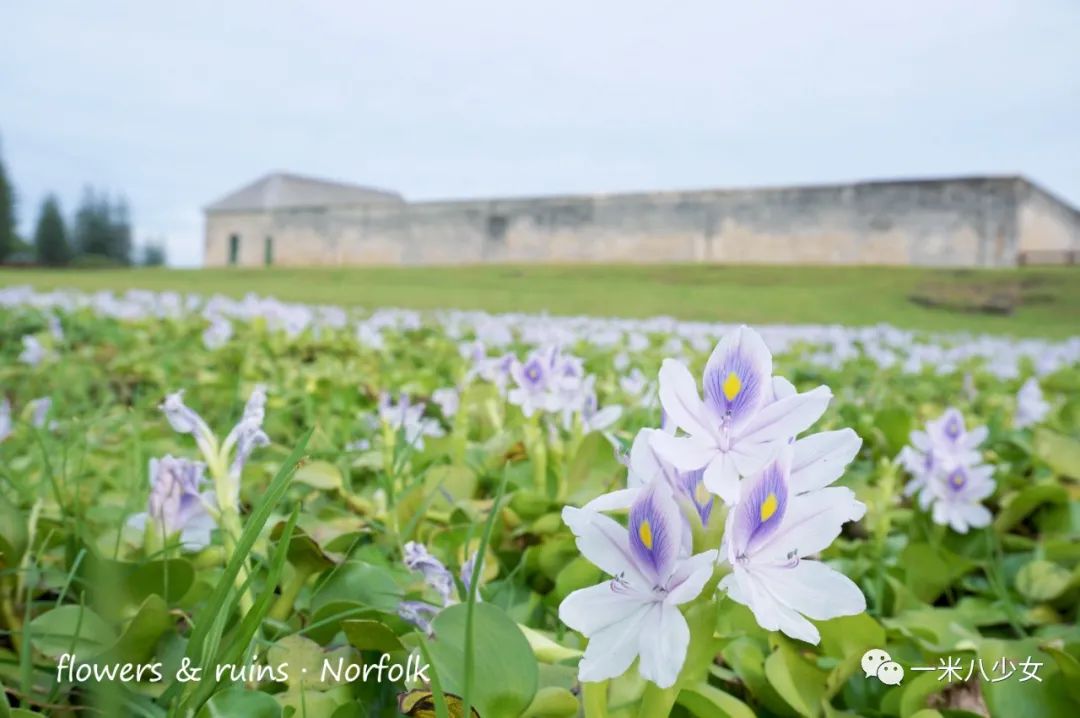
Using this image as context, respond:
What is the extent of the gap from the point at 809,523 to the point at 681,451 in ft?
0.27

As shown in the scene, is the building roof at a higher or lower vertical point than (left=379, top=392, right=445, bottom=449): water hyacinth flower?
higher

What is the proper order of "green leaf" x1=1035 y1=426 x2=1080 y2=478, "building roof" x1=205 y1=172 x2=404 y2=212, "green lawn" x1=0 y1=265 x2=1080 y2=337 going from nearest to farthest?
"green leaf" x1=1035 y1=426 x2=1080 y2=478, "green lawn" x1=0 y1=265 x2=1080 y2=337, "building roof" x1=205 y1=172 x2=404 y2=212

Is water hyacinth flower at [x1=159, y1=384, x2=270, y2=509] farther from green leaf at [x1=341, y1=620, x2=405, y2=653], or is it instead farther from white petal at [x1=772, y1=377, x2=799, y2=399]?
white petal at [x1=772, y1=377, x2=799, y2=399]

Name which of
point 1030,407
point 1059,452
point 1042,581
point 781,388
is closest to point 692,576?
point 781,388

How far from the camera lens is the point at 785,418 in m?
0.43

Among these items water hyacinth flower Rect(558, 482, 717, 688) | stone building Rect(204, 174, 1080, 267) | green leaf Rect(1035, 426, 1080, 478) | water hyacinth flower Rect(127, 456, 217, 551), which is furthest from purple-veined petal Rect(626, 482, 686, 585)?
stone building Rect(204, 174, 1080, 267)

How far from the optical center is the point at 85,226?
3984 centimetres

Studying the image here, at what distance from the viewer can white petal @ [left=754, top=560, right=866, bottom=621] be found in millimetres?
405

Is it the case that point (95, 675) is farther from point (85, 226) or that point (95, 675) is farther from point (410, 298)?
point (85, 226)

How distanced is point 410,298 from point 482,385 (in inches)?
448

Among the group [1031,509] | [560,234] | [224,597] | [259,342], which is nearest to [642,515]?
[224,597]

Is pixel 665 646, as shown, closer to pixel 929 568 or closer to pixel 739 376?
pixel 739 376

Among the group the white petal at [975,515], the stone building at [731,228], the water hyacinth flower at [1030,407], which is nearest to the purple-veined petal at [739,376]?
the white petal at [975,515]

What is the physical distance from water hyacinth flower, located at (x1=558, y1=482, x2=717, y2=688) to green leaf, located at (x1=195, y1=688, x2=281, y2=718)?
0.20 m
